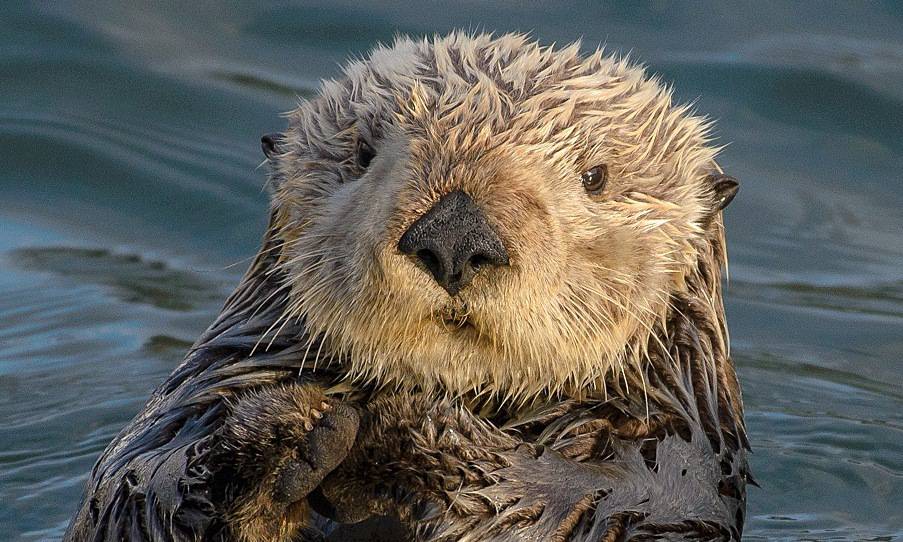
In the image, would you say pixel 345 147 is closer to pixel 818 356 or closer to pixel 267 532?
pixel 267 532

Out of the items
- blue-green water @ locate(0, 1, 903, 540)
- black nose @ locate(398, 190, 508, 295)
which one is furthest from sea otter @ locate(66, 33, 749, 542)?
blue-green water @ locate(0, 1, 903, 540)

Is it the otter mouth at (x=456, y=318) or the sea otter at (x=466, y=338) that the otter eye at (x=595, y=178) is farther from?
the otter mouth at (x=456, y=318)

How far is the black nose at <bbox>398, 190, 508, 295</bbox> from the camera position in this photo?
134 inches

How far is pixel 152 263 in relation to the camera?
7.70 metres

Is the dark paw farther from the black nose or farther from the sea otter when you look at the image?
the black nose

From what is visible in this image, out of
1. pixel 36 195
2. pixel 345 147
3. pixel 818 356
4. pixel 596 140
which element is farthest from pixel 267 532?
pixel 36 195

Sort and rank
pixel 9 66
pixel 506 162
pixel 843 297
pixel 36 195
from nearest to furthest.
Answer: pixel 506 162 → pixel 843 297 → pixel 36 195 → pixel 9 66

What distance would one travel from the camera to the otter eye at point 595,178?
3.98 meters

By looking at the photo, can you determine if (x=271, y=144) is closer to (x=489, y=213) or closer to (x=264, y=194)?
(x=489, y=213)

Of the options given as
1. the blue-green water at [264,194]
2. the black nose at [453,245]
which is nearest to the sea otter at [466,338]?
the black nose at [453,245]

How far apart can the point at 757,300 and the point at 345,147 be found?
369cm

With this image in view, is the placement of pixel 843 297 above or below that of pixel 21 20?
below

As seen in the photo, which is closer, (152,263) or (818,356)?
(818,356)

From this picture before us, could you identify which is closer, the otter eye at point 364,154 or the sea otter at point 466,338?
the sea otter at point 466,338
